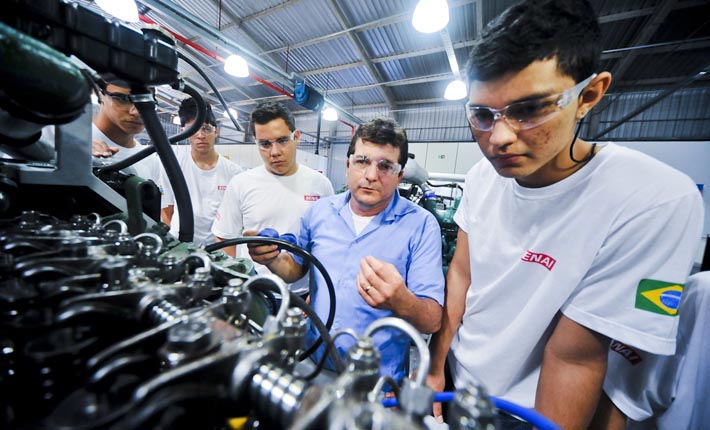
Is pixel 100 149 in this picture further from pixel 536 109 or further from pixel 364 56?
pixel 364 56

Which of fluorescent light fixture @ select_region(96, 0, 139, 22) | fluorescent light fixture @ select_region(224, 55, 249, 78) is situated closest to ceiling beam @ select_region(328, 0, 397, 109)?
fluorescent light fixture @ select_region(224, 55, 249, 78)

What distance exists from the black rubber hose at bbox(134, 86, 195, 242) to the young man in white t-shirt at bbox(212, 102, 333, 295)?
43.1 inches

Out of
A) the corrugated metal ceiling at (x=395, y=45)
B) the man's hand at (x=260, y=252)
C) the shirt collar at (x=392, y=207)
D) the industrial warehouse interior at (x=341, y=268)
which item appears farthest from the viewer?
the corrugated metal ceiling at (x=395, y=45)

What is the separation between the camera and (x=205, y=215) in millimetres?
2465

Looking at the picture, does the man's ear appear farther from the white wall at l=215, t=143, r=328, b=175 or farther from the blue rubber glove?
the white wall at l=215, t=143, r=328, b=175

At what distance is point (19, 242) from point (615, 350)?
1.59 metres

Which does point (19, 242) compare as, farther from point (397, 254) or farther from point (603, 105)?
point (603, 105)

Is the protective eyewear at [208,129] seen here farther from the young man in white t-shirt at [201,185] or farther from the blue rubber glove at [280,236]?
the blue rubber glove at [280,236]

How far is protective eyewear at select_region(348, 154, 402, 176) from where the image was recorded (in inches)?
51.8

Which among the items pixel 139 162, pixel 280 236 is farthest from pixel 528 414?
pixel 139 162

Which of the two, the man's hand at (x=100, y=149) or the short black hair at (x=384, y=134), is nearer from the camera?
the short black hair at (x=384, y=134)

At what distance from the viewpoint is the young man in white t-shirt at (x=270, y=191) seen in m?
1.89

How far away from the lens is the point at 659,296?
0.70m

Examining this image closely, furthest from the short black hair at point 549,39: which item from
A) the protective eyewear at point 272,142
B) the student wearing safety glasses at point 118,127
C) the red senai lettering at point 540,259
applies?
the student wearing safety glasses at point 118,127
